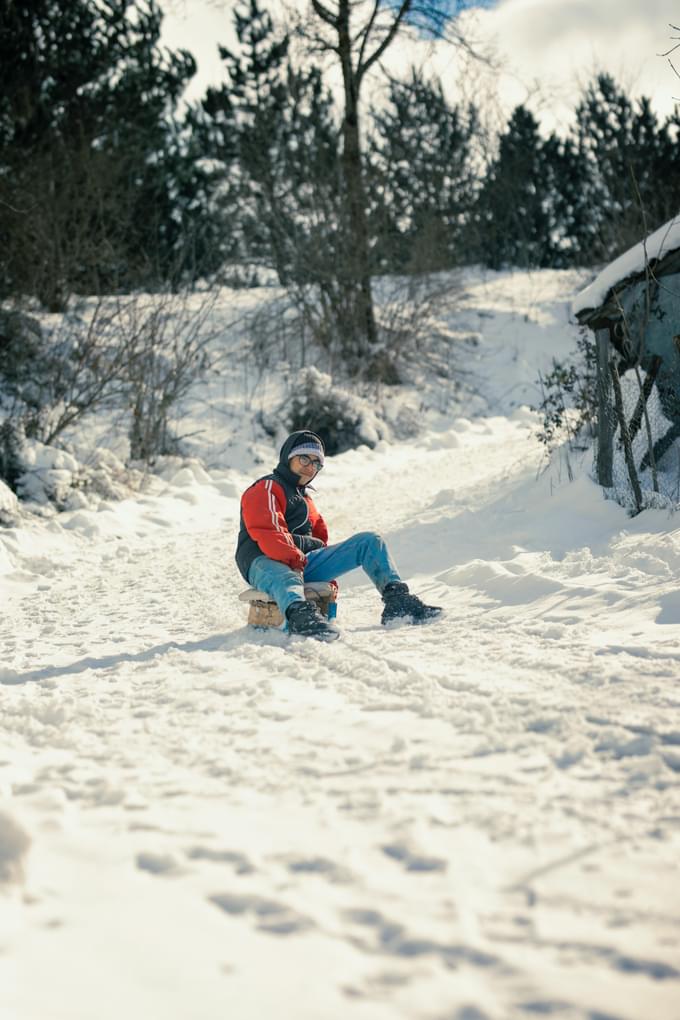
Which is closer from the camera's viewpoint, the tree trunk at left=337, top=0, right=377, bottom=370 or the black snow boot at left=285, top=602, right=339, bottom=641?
the black snow boot at left=285, top=602, right=339, bottom=641

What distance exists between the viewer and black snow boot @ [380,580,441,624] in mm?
4980

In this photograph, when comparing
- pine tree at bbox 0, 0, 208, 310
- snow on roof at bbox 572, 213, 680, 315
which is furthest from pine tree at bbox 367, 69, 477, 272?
snow on roof at bbox 572, 213, 680, 315

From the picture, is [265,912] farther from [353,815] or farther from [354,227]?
[354,227]

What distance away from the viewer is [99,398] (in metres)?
10.7

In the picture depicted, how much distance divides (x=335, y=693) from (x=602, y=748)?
1.17 metres

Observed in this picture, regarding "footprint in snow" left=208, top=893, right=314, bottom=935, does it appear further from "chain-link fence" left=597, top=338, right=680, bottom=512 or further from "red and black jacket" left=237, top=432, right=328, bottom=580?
"chain-link fence" left=597, top=338, right=680, bottom=512

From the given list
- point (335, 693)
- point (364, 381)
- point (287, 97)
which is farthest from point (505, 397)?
point (335, 693)

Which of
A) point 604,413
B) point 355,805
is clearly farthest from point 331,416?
point 355,805

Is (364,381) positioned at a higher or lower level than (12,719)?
higher

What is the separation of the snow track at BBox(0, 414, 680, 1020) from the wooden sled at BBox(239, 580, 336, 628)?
16 cm

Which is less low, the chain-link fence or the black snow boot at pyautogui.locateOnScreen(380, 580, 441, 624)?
the chain-link fence

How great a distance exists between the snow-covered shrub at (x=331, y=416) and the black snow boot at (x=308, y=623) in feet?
28.2

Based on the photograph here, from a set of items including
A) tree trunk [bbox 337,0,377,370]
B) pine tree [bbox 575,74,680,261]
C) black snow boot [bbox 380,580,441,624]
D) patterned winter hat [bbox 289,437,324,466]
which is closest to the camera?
black snow boot [bbox 380,580,441,624]

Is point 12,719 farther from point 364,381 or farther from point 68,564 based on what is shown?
point 364,381
